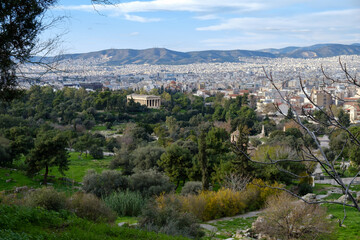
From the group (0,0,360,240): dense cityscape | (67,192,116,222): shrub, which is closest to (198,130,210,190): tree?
(0,0,360,240): dense cityscape

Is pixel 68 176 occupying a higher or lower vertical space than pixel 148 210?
lower

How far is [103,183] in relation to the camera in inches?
470

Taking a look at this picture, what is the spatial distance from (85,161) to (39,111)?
15.4m

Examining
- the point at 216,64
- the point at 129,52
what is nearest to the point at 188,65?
the point at 216,64

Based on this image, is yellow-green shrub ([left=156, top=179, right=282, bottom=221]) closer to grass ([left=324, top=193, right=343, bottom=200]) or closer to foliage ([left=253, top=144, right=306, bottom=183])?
foliage ([left=253, top=144, right=306, bottom=183])

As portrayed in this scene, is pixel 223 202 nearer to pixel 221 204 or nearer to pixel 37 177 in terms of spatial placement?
pixel 221 204

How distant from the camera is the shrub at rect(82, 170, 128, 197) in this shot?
38.5ft

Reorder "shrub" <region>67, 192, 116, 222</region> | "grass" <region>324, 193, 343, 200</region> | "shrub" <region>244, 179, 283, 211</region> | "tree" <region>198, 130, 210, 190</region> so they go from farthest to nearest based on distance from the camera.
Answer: "grass" <region>324, 193, 343, 200</region>
"tree" <region>198, 130, 210, 190</region>
"shrub" <region>244, 179, 283, 211</region>
"shrub" <region>67, 192, 116, 222</region>

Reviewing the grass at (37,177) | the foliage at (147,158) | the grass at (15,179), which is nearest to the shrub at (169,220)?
the grass at (37,177)

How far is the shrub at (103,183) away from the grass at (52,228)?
615cm

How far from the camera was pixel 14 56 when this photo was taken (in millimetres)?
5336

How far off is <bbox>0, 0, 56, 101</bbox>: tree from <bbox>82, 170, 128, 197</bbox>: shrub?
6.63 meters

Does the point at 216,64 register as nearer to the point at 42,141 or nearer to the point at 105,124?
the point at 105,124

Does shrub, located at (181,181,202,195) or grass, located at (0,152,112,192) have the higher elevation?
shrub, located at (181,181,202,195)
